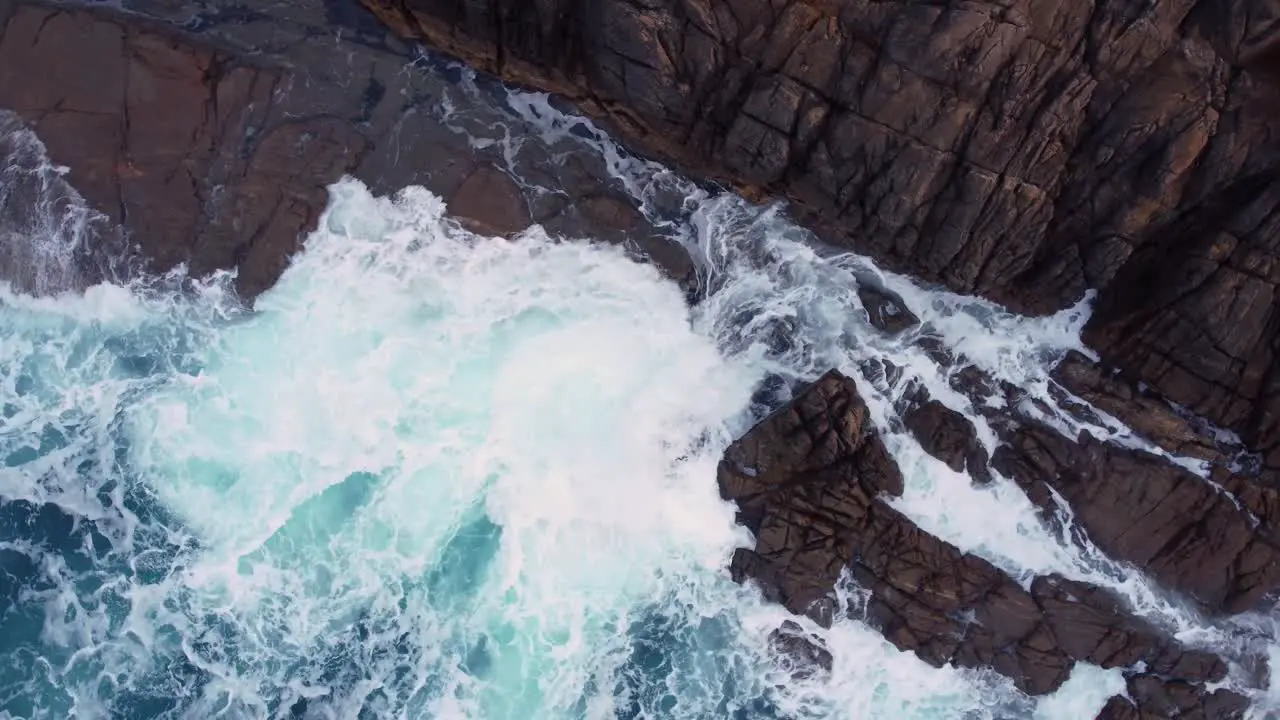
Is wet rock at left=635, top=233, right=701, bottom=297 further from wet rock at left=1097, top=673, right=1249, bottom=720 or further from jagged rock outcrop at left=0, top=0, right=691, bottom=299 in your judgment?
wet rock at left=1097, top=673, right=1249, bottom=720

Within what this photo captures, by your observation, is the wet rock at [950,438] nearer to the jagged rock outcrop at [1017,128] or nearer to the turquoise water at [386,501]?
the jagged rock outcrop at [1017,128]

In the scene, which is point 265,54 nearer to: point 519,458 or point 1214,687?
point 519,458

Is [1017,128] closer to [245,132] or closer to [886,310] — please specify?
[886,310]

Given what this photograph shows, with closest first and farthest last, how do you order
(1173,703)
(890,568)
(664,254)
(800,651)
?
(890,568)
(1173,703)
(800,651)
(664,254)

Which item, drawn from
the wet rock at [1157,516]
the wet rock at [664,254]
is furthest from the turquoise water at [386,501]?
the wet rock at [1157,516]

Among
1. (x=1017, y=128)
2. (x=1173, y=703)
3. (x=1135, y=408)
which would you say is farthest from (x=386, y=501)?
(x=1173, y=703)

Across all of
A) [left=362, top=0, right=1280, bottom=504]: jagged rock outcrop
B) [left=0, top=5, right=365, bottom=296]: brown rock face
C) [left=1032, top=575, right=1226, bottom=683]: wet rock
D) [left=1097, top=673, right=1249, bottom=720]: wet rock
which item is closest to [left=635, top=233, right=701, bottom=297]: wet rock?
[left=362, top=0, right=1280, bottom=504]: jagged rock outcrop
